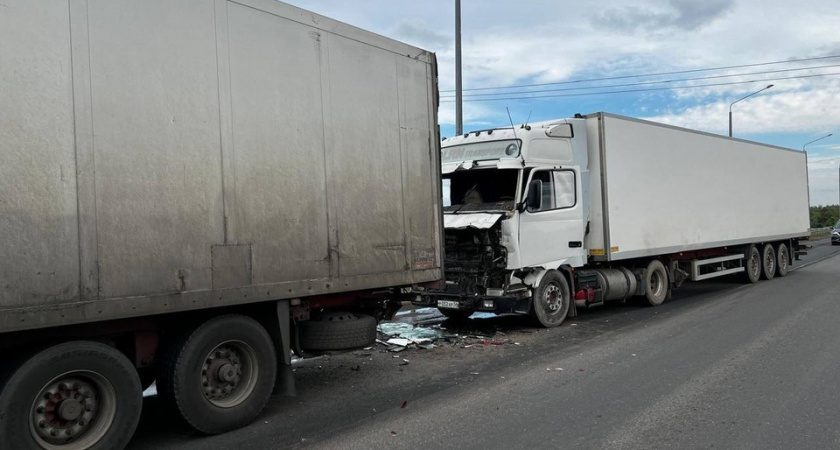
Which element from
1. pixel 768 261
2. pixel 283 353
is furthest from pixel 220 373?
pixel 768 261

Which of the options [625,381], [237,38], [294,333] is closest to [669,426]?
[625,381]

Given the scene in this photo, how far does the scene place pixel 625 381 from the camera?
235 inches

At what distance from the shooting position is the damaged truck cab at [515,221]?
8.64 m

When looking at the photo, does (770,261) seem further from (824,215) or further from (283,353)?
(824,215)

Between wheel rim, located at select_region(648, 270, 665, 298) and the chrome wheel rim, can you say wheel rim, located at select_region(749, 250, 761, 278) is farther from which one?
wheel rim, located at select_region(648, 270, 665, 298)

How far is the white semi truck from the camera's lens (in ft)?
28.7

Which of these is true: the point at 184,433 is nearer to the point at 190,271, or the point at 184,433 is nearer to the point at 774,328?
the point at 190,271

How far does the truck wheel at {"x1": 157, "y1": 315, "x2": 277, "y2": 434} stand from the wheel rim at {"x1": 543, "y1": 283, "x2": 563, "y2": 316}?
17.1ft

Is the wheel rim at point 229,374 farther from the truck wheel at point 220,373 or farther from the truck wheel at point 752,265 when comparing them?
the truck wheel at point 752,265

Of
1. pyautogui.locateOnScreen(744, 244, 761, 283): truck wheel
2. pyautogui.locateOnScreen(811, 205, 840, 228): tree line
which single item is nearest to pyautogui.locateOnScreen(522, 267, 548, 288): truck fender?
pyautogui.locateOnScreen(744, 244, 761, 283): truck wheel

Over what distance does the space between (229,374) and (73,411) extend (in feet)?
3.79

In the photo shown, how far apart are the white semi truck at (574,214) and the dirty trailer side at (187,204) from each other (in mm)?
1977

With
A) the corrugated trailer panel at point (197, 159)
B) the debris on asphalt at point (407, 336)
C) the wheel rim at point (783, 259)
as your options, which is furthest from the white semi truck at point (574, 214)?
the wheel rim at point (783, 259)

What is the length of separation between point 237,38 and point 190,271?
1874 mm
